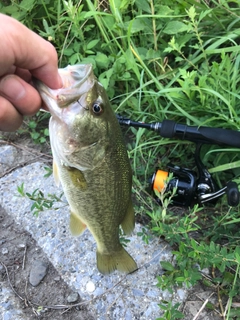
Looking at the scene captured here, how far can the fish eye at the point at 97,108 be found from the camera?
1.59 meters

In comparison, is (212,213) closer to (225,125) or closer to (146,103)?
(225,125)

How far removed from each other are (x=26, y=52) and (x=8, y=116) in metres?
0.36

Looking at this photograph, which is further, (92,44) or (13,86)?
(92,44)

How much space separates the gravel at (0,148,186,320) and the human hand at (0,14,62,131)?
2.47 ft

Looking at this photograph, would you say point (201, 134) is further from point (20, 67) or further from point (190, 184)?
point (20, 67)

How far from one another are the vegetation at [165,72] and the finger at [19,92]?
1061 millimetres

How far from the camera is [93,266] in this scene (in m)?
2.29

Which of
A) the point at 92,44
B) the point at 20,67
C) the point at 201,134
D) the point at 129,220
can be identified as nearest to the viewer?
the point at 20,67

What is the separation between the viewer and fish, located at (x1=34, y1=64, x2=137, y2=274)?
5.08ft

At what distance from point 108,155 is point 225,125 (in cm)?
116

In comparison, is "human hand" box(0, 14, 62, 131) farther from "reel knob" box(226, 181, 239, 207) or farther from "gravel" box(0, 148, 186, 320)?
"reel knob" box(226, 181, 239, 207)

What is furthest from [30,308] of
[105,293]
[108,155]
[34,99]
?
[34,99]

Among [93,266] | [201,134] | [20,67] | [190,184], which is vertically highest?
[20,67]

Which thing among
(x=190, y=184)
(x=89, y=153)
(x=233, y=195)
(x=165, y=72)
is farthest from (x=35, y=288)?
(x=165, y=72)
